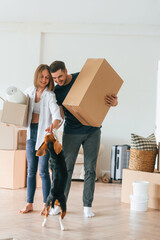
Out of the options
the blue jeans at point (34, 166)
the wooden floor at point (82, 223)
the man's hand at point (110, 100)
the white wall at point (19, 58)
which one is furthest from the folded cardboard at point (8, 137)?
the man's hand at point (110, 100)

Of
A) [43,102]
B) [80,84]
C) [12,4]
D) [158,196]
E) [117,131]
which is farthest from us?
[117,131]

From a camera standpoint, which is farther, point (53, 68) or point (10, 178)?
point (10, 178)

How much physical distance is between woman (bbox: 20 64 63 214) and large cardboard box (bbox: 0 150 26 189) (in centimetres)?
126

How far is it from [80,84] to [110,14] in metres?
2.91

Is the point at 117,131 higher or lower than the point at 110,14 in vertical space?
lower

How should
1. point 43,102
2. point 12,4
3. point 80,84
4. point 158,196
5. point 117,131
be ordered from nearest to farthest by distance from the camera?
point 80,84 < point 43,102 < point 158,196 < point 12,4 < point 117,131

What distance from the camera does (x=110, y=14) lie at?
5.00 metres

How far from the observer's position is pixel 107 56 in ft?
18.0

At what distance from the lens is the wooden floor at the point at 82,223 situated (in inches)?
81.6

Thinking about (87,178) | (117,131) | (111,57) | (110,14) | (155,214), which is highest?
(110,14)

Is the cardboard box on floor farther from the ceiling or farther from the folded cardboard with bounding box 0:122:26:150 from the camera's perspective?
the ceiling

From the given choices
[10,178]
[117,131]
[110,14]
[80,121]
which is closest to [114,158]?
[117,131]

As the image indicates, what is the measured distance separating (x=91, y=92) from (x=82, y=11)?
2.91 metres

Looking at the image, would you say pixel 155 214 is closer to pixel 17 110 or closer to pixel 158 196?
pixel 158 196
